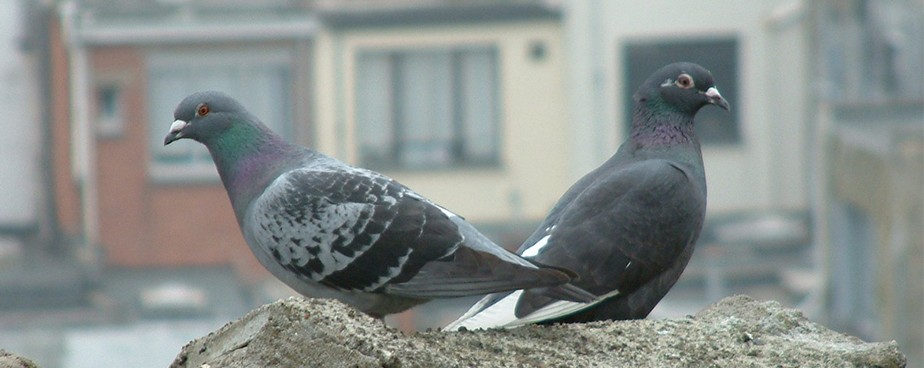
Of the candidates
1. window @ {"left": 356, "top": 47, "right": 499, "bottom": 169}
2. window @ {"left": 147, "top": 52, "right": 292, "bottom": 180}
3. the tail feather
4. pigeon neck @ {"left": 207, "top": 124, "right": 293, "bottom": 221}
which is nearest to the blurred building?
window @ {"left": 356, "top": 47, "right": 499, "bottom": 169}

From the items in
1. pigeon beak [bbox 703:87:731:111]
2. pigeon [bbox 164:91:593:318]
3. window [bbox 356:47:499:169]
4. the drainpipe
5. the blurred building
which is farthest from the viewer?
window [bbox 356:47:499:169]

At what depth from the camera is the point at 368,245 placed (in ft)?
21.8

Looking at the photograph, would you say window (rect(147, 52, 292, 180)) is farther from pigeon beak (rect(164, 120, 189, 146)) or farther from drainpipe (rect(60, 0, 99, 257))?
pigeon beak (rect(164, 120, 189, 146))

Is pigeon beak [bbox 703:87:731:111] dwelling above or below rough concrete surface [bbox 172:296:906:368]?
above

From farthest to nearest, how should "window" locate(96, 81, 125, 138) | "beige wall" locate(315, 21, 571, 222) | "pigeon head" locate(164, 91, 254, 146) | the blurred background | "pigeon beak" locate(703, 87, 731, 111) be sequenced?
"window" locate(96, 81, 125, 138) < "beige wall" locate(315, 21, 571, 222) < the blurred background < "pigeon beak" locate(703, 87, 731, 111) < "pigeon head" locate(164, 91, 254, 146)

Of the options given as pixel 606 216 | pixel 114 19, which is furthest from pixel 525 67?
pixel 606 216

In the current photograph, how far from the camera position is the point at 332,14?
39.8 meters

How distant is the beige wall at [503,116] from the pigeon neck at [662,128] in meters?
32.2

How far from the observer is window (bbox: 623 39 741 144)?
1601 inches

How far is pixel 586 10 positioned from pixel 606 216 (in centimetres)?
3327

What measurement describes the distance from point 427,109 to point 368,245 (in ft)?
119

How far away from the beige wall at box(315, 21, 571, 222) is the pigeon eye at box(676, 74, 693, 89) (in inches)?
1268

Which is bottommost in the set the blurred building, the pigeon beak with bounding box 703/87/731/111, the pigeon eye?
the blurred building

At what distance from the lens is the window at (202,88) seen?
40812 mm
